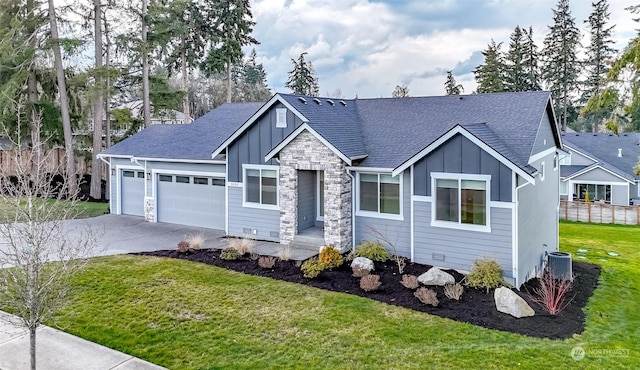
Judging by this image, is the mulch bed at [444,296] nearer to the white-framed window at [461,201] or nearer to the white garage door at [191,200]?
the white-framed window at [461,201]

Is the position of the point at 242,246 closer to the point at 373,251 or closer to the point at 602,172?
the point at 373,251

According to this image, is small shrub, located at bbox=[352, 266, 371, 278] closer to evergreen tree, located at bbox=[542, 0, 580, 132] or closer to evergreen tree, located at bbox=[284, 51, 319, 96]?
evergreen tree, located at bbox=[284, 51, 319, 96]

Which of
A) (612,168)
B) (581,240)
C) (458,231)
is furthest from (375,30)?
(612,168)

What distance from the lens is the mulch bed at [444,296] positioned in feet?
28.6

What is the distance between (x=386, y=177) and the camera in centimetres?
1318

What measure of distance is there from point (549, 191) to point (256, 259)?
33.2 feet

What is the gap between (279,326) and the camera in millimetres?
8398

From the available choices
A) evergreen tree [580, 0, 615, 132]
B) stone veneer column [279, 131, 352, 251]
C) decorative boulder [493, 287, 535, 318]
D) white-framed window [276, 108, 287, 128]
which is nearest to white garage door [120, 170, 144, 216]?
white-framed window [276, 108, 287, 128]

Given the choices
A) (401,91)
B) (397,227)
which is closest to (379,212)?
(397,227)

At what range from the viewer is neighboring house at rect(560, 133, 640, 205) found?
2888 centimetres

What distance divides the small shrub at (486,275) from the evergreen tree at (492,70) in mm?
35136

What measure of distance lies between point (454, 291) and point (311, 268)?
3.57 meters

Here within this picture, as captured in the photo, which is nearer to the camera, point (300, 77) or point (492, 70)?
point (492, 70)

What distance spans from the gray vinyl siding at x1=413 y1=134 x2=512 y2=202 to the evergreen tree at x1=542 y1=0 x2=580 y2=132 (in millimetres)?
38897
